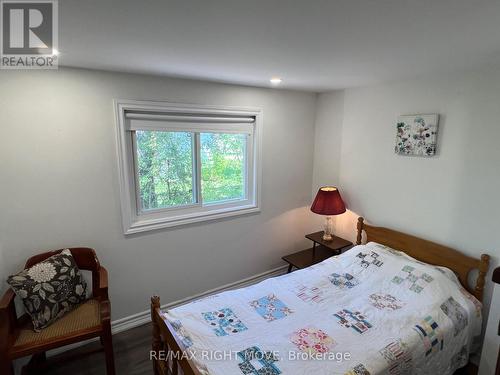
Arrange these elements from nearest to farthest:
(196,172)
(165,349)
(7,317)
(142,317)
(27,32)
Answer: (27,32), (7,317), (165,349), (142,317), (196,172)

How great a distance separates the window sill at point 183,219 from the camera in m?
2.46

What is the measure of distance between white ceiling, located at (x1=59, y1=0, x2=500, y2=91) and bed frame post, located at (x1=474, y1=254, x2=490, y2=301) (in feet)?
4.45

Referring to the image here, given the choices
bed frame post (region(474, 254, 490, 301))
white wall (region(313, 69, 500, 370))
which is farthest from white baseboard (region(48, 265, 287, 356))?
bed frame post (region(474, 254, 490, 301))

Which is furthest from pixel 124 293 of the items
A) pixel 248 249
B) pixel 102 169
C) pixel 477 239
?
pixel 477 239

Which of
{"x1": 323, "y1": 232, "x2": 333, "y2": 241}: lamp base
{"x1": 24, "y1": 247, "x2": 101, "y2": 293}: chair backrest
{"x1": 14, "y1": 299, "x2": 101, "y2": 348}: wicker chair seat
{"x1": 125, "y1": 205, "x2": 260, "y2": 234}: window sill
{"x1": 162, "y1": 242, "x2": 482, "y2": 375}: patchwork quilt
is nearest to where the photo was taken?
{"x1": 162, "y1": 242, "x2": 482, "y2": 375}: patchwork quilt

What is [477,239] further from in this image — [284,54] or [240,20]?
[240,20]

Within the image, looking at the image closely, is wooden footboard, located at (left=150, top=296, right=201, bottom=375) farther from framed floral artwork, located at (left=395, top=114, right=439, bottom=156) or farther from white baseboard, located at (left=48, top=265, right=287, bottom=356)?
framed floral artwork, located at (left=395, top=114, right=439, bottom=156)

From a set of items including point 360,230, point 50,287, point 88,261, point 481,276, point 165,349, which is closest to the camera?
point 165,349

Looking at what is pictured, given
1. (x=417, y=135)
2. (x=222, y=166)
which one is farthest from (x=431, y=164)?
(x=222, y=166)

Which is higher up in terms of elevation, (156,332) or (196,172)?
(196,172)

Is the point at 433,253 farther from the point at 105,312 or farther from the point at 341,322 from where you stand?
the point at 105,312

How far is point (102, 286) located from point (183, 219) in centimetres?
89

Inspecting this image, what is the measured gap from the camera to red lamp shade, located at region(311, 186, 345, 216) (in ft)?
9.59

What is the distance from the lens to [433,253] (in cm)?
233
